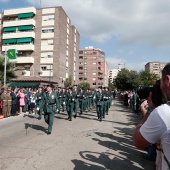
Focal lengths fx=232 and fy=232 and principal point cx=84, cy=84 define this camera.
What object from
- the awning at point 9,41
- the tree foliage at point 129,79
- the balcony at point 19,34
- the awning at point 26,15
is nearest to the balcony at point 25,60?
the awning at point 9,41

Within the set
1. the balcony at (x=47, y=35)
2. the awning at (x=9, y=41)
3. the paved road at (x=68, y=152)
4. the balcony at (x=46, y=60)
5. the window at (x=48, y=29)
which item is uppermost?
the window at (x=48, y=29)

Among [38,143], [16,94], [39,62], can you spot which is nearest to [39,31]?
[39,62]

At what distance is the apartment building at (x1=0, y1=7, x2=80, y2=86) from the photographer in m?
46.4

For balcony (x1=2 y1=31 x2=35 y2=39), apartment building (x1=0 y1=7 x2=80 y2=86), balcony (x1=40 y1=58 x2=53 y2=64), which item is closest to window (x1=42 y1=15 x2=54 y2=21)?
apartment building (x1=0 y1=7 x2=80 y2=86)

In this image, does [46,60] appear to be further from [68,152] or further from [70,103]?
[68,152]

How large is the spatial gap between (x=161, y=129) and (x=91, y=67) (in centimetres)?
10117

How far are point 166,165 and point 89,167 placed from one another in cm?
360

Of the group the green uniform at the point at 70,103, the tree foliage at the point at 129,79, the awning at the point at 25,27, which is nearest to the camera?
the green uniform at the point at 70,103

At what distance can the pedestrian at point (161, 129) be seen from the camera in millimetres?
1539

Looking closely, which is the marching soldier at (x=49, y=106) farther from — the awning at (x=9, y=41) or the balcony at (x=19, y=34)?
the awning at (x=9, y=41)

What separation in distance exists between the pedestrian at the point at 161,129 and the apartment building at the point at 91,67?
98781 millimetres

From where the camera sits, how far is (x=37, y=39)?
156 feet

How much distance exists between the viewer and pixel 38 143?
7.03m

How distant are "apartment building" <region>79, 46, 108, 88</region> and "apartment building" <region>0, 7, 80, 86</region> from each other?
53.1 metres
